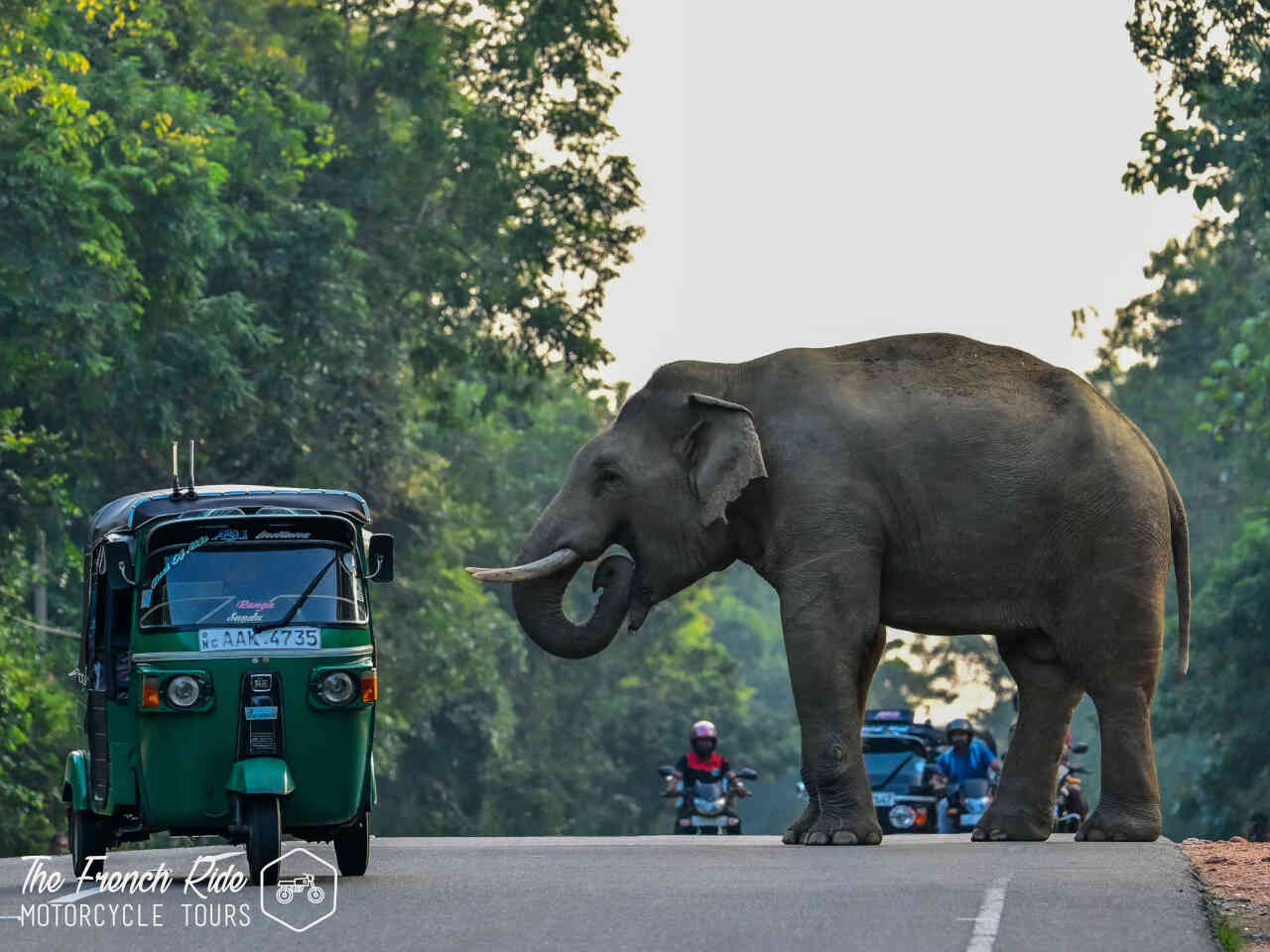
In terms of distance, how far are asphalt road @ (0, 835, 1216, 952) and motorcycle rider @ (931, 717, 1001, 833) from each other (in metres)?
9.99

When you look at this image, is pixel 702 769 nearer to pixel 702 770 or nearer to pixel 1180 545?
pixel 702 770

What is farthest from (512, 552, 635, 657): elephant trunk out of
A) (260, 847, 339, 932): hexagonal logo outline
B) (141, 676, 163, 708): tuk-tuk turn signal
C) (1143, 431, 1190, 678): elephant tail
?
(141, 676, 163, 708): tuk-tuk turn signal

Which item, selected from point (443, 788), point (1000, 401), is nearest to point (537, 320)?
point (443, 788)

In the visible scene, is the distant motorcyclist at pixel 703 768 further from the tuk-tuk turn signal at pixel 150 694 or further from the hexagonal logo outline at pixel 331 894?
the tuk-tuk turn signal at pixel 150 694

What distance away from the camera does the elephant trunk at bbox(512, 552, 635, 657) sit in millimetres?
20156

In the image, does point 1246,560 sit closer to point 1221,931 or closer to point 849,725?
point 849,725

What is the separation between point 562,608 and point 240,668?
5.71 m

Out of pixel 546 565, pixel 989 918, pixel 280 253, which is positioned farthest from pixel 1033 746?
pixel 280 253

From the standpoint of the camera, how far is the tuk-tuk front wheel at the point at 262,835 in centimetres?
1447

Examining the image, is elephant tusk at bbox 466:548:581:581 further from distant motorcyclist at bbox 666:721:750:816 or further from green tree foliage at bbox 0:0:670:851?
green tree foliage at bbox 0:0:670:851

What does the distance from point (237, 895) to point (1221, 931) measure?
504 cm

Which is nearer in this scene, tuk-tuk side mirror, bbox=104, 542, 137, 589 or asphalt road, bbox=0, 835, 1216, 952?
asphalt road, bbox=0, 835, 1216, 952

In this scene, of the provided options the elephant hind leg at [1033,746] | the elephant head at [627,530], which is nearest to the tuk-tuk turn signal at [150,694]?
the elephant head at [627,530]

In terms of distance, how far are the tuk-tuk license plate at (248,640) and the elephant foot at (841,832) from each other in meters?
5.08
